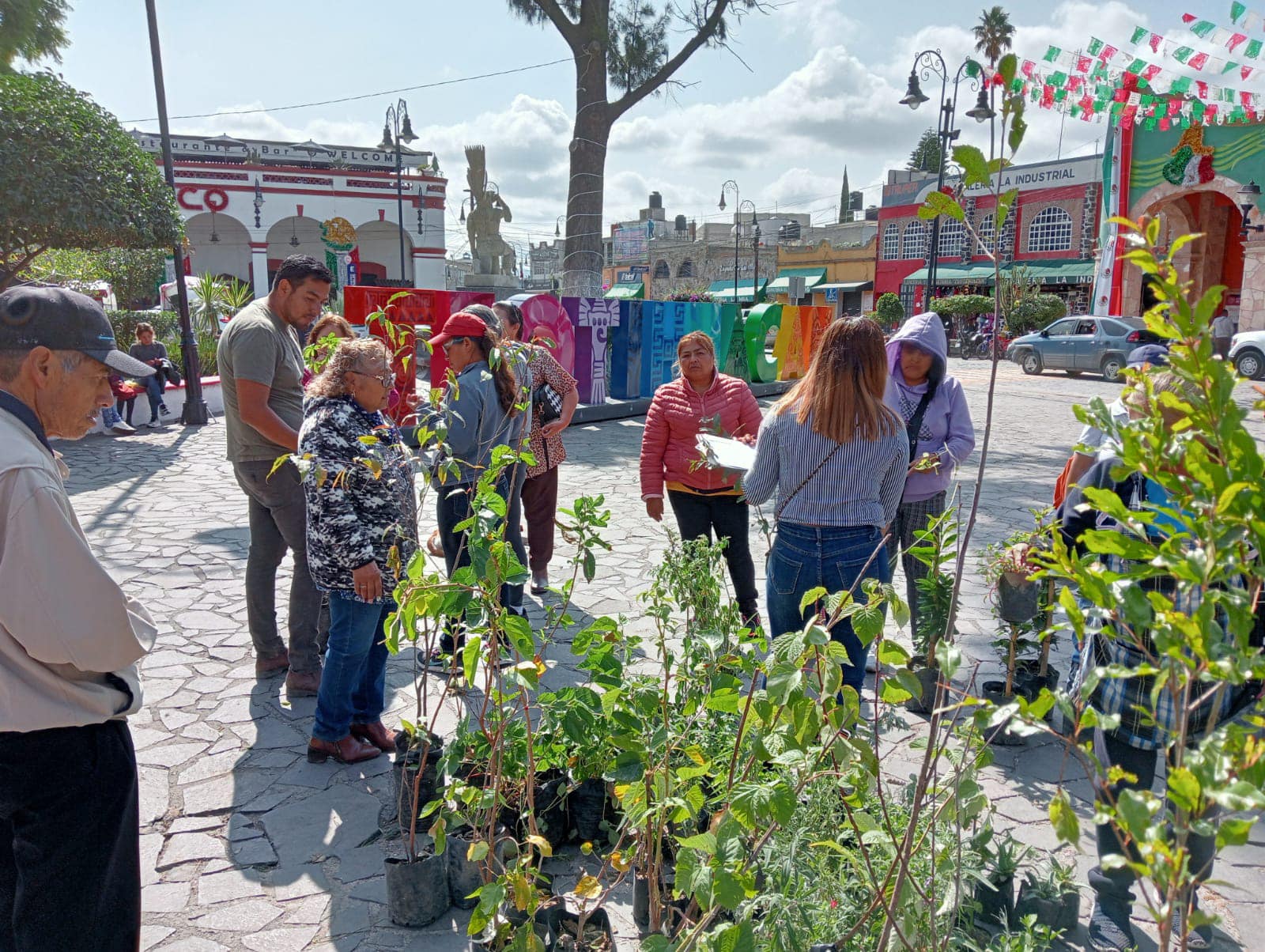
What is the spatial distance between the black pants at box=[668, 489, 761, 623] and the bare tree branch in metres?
13.0

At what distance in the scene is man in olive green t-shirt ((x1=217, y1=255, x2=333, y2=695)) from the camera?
398 centimetres

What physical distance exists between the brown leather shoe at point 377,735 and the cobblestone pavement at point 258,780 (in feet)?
0.22

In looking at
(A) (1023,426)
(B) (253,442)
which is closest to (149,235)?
(B) (253,442)

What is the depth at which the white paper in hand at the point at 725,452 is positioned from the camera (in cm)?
382

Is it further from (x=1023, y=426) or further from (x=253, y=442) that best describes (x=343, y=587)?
(x=1023, y=426)

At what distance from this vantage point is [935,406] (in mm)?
4113

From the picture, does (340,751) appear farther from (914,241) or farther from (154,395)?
(914,241)

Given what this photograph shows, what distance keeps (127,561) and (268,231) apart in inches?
1281

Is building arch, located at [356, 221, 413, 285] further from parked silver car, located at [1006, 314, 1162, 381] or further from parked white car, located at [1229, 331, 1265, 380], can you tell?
parked white car, located at [1229, 331, 1265, 380]

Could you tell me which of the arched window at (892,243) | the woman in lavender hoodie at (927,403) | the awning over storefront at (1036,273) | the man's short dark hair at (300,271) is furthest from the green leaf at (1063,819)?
the arched window at (892,243)

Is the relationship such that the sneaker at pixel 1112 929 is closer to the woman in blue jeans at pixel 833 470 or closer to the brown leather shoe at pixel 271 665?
the woman in blue jeans at pixel 833 470

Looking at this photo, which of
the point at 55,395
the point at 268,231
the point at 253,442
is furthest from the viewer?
the point at 268,231

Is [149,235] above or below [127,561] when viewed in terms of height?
above

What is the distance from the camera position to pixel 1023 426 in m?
13.5
